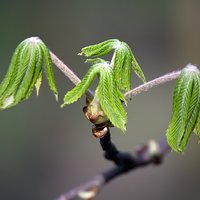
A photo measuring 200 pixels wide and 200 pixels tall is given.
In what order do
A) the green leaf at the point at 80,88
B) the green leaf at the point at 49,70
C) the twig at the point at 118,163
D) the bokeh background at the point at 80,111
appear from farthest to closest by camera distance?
the bokeh background at the point at 80,111
the twig at the point at 118,163
the green leaf at the point at 49,70
the green leaf at the point at 80,88

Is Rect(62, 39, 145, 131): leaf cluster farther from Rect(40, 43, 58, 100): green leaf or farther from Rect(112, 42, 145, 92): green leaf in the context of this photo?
Rect(40, 43, 58, 100): green leaf

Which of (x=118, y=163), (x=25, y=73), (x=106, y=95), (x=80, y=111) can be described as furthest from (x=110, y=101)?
(x=80, y=111)

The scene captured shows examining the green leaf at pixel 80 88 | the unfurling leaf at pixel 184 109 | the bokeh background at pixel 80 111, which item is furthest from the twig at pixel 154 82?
the bokeh background at pixel 80 111

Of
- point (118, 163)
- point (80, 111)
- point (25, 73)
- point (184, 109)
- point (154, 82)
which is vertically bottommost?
point (80, 111)

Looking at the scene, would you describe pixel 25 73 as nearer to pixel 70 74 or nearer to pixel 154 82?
pixel 70 74

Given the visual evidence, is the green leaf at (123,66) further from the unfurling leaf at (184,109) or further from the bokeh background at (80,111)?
the bokeh background at (80,111)

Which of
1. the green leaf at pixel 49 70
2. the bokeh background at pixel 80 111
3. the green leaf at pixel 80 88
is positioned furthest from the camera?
the bokeh background at pixel 80 111
